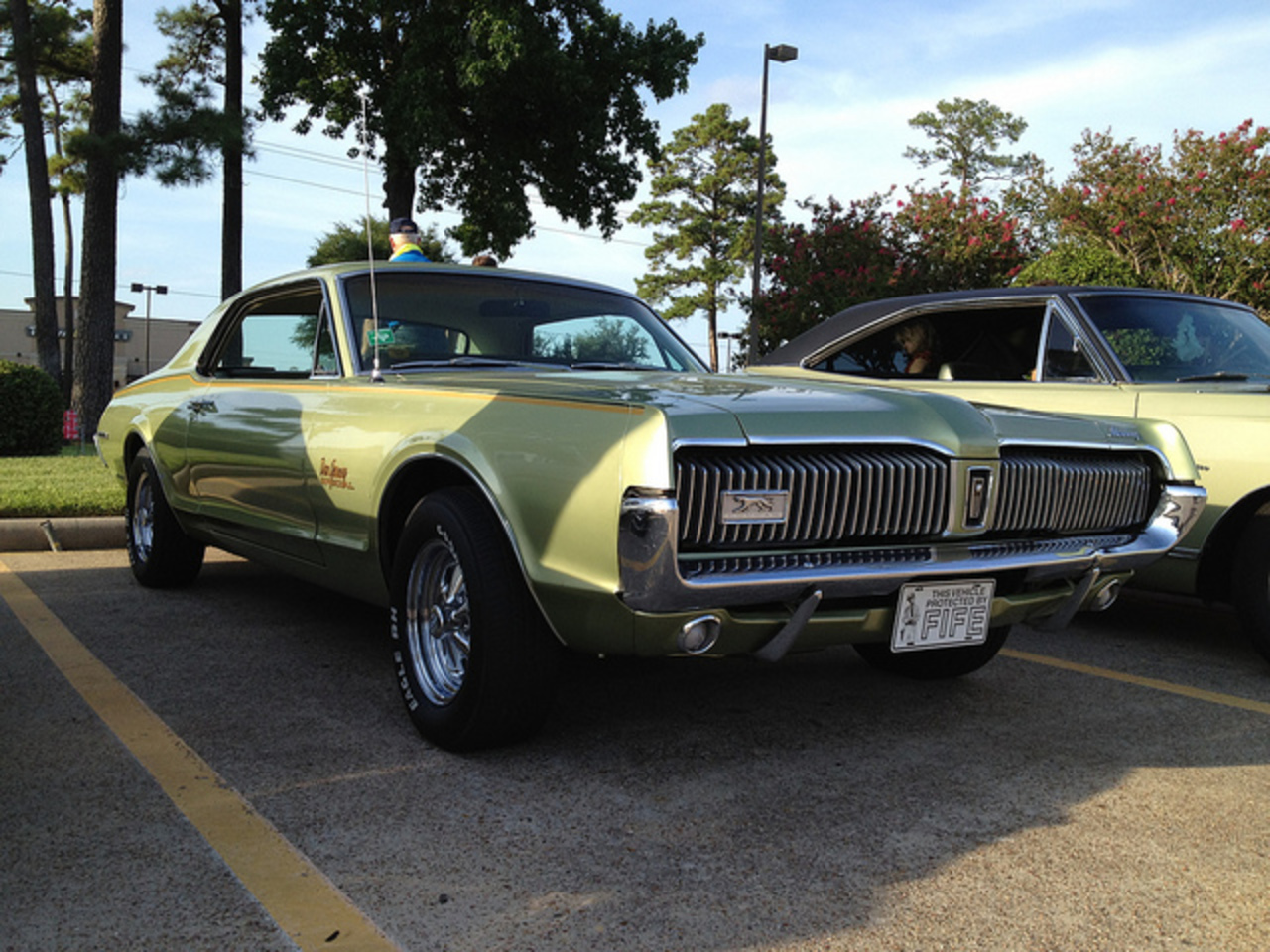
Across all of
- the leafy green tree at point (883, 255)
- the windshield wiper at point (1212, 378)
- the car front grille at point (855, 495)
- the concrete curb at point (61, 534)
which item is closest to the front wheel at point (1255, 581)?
the windshield wiper at point (1212, 378)

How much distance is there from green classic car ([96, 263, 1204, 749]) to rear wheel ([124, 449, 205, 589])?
1.14m

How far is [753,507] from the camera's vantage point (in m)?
2.83

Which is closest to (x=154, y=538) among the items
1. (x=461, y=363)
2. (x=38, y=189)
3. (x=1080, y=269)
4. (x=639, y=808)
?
(x=461, y=363)

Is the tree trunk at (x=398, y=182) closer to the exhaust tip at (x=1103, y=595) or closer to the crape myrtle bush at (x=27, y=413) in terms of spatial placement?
the crape myrtle bush at (x=27, y=413)

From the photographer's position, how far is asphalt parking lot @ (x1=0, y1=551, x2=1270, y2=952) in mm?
2305

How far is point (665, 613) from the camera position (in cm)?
274

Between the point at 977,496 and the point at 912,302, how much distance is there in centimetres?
343

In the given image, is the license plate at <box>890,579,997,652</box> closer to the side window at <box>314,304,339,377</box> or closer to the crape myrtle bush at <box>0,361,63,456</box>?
the side window at <box>314,304,339,377</box>

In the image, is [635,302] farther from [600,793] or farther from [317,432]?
[600,793]

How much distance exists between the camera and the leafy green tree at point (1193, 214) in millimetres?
11836

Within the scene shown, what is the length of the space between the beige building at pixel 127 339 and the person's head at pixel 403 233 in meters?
61.2

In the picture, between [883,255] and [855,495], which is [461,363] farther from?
[883,255]

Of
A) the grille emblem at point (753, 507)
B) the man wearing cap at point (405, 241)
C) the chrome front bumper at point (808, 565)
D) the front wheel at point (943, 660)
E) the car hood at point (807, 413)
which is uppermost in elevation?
the man wearing cap at point (405, 241)

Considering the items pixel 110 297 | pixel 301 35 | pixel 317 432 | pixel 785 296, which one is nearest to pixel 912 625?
pixel 317 432
